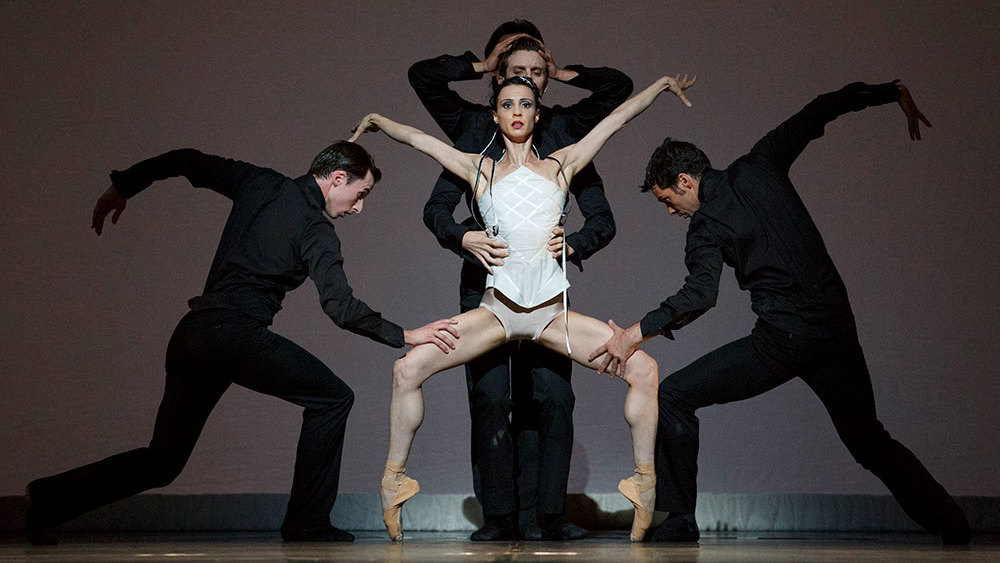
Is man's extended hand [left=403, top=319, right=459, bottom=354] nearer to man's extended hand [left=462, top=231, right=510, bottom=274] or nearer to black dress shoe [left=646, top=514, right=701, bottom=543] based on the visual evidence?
man's extended hand [left=462, top=231, right=510, bottom=274]

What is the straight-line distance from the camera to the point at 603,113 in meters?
3.93

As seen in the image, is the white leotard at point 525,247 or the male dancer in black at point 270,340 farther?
the white leotard at point 525,247

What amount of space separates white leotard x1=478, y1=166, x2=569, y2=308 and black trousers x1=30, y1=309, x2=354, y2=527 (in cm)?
67

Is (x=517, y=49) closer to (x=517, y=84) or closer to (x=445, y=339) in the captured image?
(x=517, y=84)

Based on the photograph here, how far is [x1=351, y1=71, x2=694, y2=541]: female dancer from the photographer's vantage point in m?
3.36

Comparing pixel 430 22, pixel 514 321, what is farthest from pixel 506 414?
pixel 430 22

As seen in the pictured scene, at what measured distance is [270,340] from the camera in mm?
3434

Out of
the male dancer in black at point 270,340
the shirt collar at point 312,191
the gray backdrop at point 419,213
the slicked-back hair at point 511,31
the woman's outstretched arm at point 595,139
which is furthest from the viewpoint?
the gray backdrop at point 419,213

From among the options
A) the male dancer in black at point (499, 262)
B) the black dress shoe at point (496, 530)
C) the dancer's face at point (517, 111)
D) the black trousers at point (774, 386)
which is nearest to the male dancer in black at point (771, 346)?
the black trousers at point (774, 386)

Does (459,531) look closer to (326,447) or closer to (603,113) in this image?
(326,447)

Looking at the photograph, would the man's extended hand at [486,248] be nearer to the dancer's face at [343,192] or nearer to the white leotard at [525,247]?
the white leotard at [525,247]

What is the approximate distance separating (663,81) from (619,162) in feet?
3.13

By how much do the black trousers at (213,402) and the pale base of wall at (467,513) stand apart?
0.97m

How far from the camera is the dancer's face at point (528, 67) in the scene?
371cm
